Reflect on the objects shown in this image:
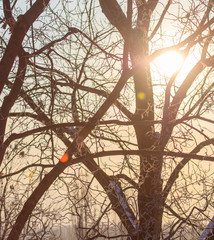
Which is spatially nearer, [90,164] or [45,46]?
[45,46]

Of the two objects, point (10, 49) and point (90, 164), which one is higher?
→ point (10, 49)

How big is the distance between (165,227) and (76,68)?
2.59 metres

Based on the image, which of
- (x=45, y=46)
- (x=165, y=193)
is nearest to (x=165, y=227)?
(x=165, y=193)

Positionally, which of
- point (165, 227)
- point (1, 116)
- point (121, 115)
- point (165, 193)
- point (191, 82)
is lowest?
point (165, 227)

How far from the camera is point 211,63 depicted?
16.4 ft

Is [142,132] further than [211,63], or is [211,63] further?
[142,132]

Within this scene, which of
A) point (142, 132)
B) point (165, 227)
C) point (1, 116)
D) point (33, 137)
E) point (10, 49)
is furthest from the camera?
point (142, 132)

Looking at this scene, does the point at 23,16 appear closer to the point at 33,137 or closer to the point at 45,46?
the point at 45,46

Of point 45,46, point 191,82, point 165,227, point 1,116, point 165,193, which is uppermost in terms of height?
point 45,46

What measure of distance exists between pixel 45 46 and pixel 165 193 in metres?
2.61

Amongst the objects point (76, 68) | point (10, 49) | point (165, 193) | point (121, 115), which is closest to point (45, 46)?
point (76, 68)

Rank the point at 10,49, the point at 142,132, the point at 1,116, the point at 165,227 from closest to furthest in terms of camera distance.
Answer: the point at 10,49 < the point at 1,116 < the point at 165,227 < the point at 142,132

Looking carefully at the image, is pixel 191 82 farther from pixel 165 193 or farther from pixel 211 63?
pixel 165 193

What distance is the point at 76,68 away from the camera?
17.8 feet
